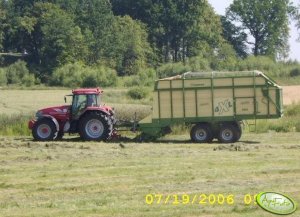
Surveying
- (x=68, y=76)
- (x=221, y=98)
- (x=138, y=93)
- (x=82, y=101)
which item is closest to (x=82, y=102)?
(x=82, y=101)

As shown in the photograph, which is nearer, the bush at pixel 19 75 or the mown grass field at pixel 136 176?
the mown grass field at pixel 136 176

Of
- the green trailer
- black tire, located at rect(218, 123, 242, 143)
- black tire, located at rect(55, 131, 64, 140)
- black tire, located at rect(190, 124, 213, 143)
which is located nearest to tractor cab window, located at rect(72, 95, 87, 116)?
black tire, located at rect(55, 131, 64, 140)

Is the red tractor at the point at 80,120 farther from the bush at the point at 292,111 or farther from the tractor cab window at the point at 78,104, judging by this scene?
the bush at the point at 292,111

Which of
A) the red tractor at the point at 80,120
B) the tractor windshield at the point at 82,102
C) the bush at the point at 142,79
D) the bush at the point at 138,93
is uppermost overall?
the bush at the point at 142,79

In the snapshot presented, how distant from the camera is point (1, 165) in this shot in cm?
1648

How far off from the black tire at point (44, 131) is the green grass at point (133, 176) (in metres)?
1.55

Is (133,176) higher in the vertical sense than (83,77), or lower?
lower

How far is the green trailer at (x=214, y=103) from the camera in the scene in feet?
74.9

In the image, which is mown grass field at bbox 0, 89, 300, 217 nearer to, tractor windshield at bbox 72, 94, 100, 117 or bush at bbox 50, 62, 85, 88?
tractor windshield at bbox 72, 94, 100, 117

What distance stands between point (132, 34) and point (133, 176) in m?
73.6

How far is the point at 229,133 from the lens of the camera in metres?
22.9

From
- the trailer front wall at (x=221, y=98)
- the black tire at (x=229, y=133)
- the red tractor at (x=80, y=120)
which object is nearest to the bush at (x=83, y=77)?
the red tractor at (x=80, y=120)

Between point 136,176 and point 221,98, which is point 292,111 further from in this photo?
point 136,176

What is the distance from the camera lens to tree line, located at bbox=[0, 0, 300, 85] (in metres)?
83.4
